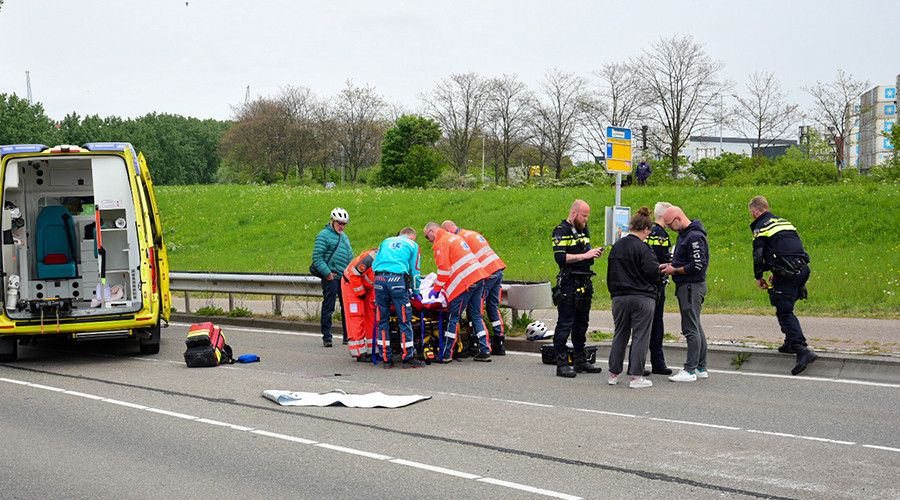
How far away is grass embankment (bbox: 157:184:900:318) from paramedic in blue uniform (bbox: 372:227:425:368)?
22.5ft

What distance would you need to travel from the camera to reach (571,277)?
9.98 m

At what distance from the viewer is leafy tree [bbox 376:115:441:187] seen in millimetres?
62719

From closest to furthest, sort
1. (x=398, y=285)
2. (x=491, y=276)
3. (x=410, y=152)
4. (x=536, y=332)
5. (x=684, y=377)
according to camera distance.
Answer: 1. (x=684, y=377)
2. (x=398, y=285)
3. (x=491, y=276)
4. (x=536, y=332)
5. (x=410, y=152)

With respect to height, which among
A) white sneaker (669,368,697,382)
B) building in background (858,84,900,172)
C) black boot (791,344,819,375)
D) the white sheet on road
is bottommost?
the white sheet on road

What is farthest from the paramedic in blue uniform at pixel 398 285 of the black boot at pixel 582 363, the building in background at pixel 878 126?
the building in background at pixel 878 126

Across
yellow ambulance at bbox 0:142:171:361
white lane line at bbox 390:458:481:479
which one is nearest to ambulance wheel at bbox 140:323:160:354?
yellow ambulance at bbox 0:142:171:361

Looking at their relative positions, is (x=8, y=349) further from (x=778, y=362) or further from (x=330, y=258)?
(x=778, y=362)

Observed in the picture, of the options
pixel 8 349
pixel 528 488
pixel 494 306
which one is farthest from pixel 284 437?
pixel 8 349

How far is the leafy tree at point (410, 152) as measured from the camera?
206 feet

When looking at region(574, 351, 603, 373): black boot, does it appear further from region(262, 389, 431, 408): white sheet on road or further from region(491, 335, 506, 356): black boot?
region(262, 389, 431, 408): white sheet on road

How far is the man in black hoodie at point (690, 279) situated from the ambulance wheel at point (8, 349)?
349 inches

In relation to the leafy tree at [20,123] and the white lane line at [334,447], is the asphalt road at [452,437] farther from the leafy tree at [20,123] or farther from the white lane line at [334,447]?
the leafy tree at [20,123]

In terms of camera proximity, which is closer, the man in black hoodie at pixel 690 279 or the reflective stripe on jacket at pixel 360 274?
the man in black hoodie at pixel 690 279

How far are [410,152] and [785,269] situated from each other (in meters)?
54.1
